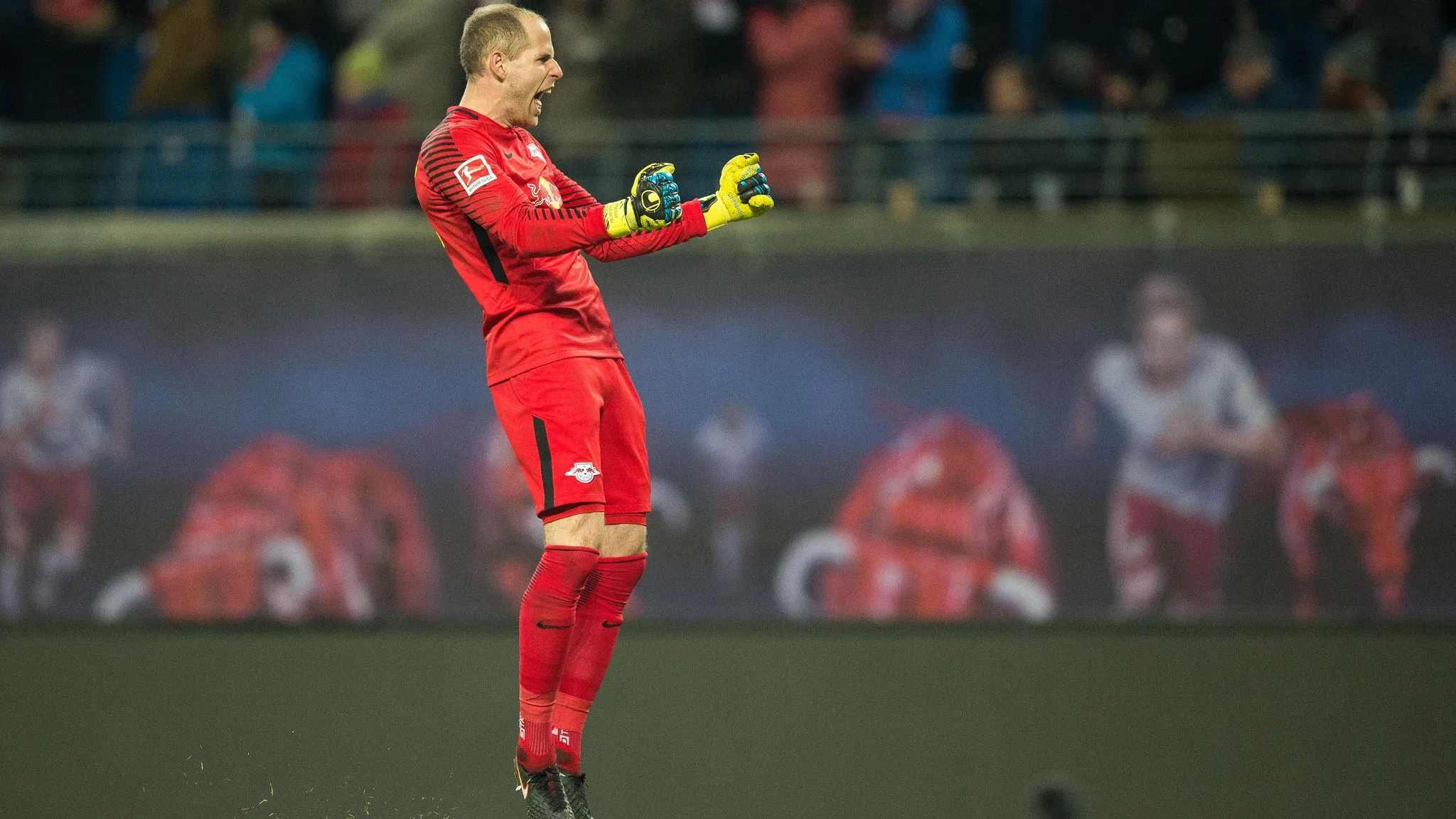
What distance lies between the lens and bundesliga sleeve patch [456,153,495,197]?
428 centimetres

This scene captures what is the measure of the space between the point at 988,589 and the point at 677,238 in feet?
17.9

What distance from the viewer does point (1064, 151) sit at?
9.63 m

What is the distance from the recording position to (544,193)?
4.51 meters

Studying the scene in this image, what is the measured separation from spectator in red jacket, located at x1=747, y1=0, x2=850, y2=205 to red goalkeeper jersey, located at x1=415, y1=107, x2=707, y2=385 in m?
5.20

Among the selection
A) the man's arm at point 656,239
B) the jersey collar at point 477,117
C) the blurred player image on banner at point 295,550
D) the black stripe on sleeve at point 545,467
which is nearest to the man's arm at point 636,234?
the man's arm at point 656,239

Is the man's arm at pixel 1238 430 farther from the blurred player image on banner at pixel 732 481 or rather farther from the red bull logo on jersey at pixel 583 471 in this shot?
the red bull logo on jersey at pixel 583 471

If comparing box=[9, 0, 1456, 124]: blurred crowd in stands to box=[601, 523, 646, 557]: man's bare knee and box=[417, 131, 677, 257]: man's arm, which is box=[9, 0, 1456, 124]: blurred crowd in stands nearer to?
box=[417, 131, 677, 257]: man's arm

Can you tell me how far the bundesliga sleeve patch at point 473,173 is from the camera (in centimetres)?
428

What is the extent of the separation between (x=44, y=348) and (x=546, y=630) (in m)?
6.97

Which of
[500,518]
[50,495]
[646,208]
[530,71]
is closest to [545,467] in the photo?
[646,208]

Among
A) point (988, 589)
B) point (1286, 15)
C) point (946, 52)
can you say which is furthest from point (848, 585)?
point (1286, 15)

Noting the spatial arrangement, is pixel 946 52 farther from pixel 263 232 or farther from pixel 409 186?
pixel 263 232

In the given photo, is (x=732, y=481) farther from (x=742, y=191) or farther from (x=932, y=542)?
(x=742, y=191)

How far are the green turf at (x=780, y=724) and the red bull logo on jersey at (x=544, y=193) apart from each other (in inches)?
67.0
